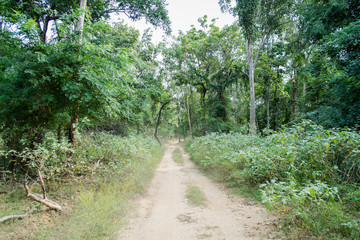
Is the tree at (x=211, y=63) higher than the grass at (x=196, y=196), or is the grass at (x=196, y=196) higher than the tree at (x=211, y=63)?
the tree at (x=211, y=63)

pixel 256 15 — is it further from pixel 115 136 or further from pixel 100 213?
pixel 100 213

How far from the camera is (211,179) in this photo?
7.73 meters

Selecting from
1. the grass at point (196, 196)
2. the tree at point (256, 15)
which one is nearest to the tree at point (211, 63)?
the tree at point (256, 15)

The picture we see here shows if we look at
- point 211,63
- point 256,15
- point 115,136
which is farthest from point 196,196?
point 211,63

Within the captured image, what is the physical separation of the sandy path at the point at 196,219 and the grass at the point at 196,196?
5.9 inches

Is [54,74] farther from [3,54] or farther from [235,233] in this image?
[235,233]

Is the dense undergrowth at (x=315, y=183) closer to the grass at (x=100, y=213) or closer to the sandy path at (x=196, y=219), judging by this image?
the sandy path at (x=196, y=219)

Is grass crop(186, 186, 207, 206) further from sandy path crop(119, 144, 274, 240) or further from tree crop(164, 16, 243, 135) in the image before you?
tree crop(164, 16, 243, 135)

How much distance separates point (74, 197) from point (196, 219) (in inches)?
130

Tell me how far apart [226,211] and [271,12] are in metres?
15.0

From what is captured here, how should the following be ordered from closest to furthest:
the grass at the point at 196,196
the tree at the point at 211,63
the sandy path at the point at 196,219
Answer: the sandy path at the point at 196,219
the grass at the point at 196,196
the tree at the point at 211,63

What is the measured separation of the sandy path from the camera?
341 centimetres

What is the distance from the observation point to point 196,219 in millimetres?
4086

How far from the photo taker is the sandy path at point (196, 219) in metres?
3.41
